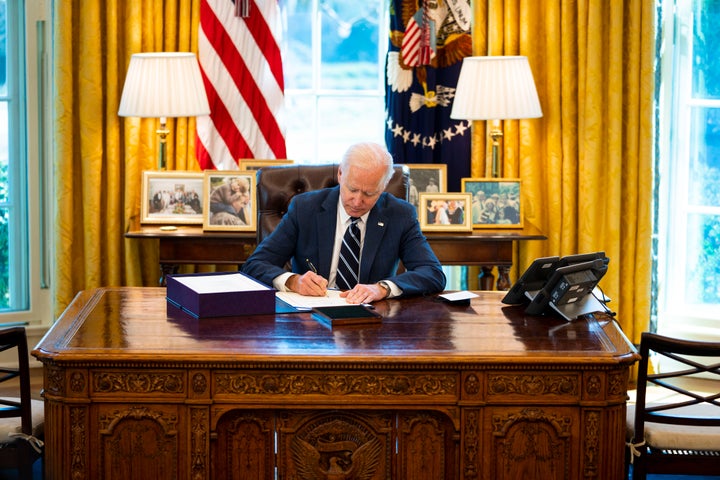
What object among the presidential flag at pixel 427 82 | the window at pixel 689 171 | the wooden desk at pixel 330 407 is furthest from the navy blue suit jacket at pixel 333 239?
the window at pixel 689 171

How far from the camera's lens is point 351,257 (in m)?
3.37

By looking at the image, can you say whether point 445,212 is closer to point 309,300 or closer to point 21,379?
point 309,300

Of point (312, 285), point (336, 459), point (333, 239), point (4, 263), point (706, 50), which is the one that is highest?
point (706, 50)

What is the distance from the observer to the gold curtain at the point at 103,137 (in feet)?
14.9

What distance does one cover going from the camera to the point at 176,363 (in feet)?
7.73

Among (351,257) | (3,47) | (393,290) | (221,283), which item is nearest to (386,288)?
(393,290)

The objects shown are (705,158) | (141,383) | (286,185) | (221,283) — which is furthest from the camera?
(705,158)

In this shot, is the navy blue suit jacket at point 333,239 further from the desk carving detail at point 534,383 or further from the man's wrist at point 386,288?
the desk carving detail at point 534,383

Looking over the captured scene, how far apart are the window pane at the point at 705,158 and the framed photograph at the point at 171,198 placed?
240 centimetres

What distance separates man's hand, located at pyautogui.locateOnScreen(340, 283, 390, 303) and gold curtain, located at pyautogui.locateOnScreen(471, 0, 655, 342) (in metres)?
1.85

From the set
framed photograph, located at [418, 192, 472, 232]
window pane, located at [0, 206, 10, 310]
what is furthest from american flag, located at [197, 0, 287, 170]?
window pane, located at [0, 206, 10, 310]

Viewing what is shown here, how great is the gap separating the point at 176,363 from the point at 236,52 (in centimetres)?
261

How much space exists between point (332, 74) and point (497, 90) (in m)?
0.93

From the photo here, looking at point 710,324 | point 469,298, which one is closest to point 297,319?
point 469,298
